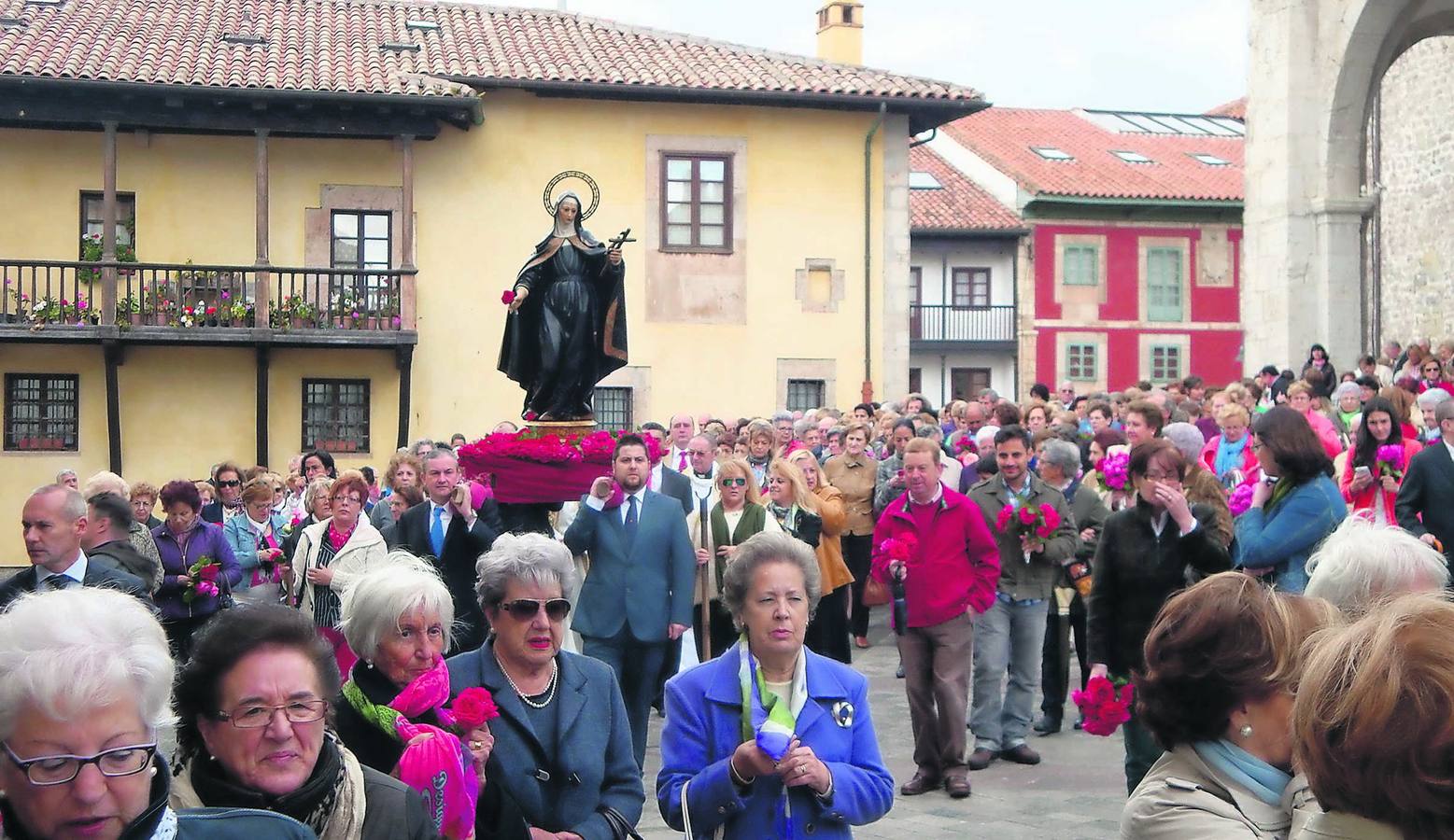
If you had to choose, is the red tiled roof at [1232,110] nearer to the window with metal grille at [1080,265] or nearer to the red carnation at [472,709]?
the window with metal grille at [1080,265]

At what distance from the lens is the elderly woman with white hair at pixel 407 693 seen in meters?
4.34

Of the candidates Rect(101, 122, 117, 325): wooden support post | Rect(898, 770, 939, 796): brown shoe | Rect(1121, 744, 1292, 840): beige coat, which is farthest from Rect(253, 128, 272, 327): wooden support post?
Rect(1121, 744, 1292, 840): beige coat

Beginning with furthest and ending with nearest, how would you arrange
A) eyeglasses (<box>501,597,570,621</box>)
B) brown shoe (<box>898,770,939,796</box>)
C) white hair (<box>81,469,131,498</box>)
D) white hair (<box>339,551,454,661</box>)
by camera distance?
brown shoe (<box>898,770,939,796</box>)
white hair (<box>81,469,131,498</box>)
eyeglasses (<box>501,597,570,621</box>)
white hair (<box>339,551,454,661</box>)

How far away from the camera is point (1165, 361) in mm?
46875

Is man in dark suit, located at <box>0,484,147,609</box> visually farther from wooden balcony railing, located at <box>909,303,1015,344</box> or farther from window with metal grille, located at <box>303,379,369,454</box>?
wooden balcony railing, located at <box>909,303,1015,344</box>

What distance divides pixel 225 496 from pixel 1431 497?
9440mm

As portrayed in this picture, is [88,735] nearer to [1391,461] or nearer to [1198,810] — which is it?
[1198,810]

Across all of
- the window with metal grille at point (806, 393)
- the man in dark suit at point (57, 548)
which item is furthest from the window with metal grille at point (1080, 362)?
the man in dark suit at point (57, 548)

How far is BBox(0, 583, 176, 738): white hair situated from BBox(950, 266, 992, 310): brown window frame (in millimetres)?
42754

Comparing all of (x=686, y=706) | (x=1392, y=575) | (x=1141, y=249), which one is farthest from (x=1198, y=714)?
(x=1141, y=249)

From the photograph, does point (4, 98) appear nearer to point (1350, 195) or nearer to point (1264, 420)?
point (1350, 195)

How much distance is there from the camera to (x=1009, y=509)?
35.4ft

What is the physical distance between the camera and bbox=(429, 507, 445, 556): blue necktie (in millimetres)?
9561

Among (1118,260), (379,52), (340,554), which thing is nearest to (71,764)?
(340,554)
